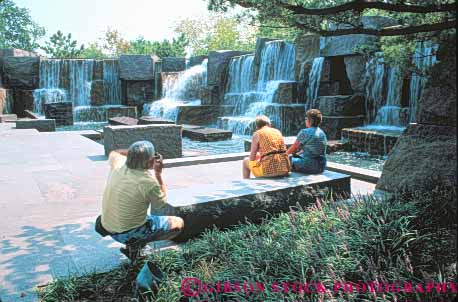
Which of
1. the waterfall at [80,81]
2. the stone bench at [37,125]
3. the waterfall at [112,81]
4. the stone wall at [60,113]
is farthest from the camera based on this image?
the waterfall at [112,81]

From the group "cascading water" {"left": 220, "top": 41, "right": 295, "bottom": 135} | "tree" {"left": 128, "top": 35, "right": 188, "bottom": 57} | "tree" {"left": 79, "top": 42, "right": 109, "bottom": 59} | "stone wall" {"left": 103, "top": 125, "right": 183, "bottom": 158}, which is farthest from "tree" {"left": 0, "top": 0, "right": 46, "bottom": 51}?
"stone wall" {"left": 103, "top": 125, "right": 183, "bottom": 158}

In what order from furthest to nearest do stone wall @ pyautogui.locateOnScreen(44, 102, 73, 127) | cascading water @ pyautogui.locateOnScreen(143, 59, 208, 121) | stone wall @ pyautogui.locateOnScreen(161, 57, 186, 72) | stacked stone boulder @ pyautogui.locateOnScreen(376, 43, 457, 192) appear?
1. stone wall @ pyautogui.locateOnScreen(161, 57, 186, 72)
2. cascading water @ pyautogui.locateOnScreen(143, 59, 208, 121)
3. stone wall @ pyautogui.locateOnScreen(44, 102, 73, 127)
4. stacked stone boulder @ pyautogui.locateOnScreen(376, 43, 457, 192)

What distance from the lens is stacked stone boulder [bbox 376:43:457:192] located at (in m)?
4.71

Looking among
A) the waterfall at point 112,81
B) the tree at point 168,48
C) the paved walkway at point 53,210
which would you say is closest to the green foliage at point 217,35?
the tree at point 168,48

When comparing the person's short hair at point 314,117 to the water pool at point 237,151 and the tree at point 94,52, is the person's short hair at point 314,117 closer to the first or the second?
the water pool at point 237,151

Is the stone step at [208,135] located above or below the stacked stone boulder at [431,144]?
below

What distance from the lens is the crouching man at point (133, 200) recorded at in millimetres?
3395

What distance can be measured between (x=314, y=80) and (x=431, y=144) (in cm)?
1301

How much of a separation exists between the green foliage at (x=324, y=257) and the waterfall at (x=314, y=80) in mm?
13930

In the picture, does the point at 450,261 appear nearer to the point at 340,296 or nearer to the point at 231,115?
the point at 340,296

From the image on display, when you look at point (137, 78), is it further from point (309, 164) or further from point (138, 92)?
point (309, 164)

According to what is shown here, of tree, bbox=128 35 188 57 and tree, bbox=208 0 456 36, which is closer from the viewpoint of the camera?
tree, bbox=208 0 456 36

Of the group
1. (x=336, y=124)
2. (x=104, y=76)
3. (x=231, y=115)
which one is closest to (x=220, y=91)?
(x=231, y=115)

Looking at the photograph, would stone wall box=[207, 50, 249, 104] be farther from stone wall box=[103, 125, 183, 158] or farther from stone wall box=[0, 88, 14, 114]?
stone wall box=[103, 125, 183, 158]
